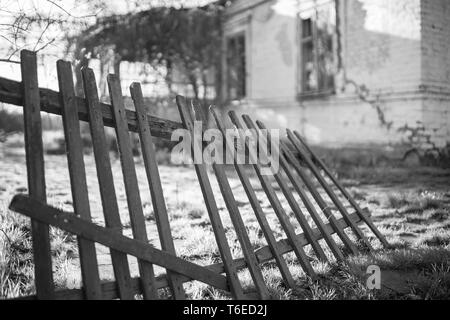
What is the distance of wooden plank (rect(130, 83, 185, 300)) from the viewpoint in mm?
2090

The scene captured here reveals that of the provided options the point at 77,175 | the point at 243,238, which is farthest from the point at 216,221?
the point at 77,175

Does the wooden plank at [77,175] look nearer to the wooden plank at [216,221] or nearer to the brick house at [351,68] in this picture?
the wooden plank at [216,221]

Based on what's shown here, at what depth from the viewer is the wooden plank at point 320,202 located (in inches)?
113

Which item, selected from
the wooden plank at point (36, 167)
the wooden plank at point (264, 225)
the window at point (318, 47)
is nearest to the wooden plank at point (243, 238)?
the wooden plank at point (264, 225)

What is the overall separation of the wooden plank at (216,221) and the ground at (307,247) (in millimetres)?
94

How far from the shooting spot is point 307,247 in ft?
10.0

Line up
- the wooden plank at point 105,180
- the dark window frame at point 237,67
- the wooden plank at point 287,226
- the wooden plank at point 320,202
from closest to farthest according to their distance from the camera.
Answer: the wooden plank at point 105,180 → the wooden plank at point 287,226 → the wooden plank at point 320,202 → the dark window frame at point 237,67

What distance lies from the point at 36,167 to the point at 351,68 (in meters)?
7.51

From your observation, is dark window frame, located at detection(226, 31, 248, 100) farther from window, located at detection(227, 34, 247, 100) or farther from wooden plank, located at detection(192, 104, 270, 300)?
wooden plank, located at detection(192, 104, 270, 300)

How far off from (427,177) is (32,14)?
19.1ft

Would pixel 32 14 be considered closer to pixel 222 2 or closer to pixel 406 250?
pixel 406 250

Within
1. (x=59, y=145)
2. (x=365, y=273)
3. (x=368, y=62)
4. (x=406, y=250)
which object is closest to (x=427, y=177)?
(x=368, y=62)

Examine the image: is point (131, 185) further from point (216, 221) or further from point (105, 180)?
point (216, 221)

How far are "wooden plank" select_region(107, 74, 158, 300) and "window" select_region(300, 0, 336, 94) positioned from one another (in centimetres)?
719
